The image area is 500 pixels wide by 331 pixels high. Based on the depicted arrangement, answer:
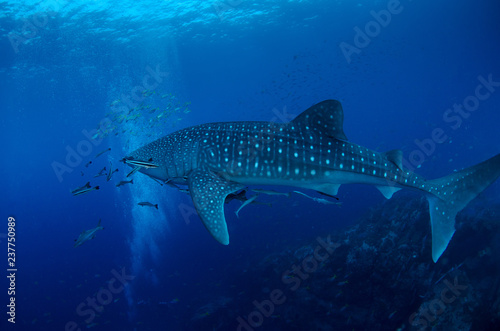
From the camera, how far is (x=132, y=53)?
4003 centimetres

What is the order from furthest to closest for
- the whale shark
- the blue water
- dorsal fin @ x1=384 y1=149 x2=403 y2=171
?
1. the blue water
2. dorsal fin @ x1=384 y1=149 x2=403 y2=171
3. the whale shark

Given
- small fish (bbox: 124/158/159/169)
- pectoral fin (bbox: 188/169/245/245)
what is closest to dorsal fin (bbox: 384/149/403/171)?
pectoral fin (bbox: 188/169/245/245)

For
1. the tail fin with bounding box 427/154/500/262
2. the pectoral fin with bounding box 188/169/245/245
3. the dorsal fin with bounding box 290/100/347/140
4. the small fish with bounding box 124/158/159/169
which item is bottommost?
the tail fin with bounding box 427/154/500/262

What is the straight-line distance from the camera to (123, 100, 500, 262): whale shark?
544 centimetres

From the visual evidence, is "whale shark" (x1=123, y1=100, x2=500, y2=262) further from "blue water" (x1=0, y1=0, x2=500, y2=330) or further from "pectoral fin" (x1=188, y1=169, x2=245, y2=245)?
"blue water" (x1=0, y1=0, x2=500, y2=330)

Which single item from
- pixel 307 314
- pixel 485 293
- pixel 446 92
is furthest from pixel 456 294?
pixel 446 92

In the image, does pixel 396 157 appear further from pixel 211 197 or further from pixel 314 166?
pixel 211 197

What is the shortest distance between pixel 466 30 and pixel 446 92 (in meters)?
128

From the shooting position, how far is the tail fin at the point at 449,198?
17.2 ft

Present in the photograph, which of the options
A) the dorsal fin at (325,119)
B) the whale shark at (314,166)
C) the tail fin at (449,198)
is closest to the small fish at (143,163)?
the whale shark at (314,166)

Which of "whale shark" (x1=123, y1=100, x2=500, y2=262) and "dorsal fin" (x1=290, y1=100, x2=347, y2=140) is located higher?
"dorsal fin" (x1=290, y1=100, x2=347, y2=140)

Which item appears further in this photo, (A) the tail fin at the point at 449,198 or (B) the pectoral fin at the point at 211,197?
(A) the tail fin at the point at 449,198

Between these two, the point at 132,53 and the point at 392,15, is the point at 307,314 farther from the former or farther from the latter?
the point at 392,15

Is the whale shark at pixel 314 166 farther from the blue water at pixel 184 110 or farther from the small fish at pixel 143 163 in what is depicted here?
the blue water at pixel 184 110
